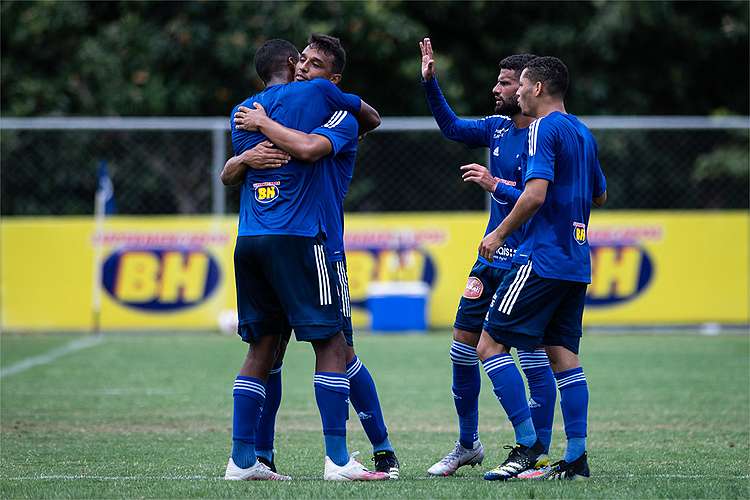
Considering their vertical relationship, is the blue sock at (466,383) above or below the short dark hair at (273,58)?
below

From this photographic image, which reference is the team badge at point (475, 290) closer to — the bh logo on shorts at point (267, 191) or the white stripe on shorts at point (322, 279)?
the white stripe on shorts at point (322, 279)

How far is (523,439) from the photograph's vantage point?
6.39 meters

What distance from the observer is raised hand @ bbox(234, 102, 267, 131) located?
20.3 ft

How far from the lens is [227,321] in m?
16.8

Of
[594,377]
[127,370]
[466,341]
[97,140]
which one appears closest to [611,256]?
[594,377]

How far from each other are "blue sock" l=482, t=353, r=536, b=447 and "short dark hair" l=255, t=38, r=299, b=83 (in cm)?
184

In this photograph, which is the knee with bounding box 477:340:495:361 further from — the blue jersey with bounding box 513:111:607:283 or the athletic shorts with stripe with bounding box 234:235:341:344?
the athletic shorts with stripe with bounding box 234:235:341:344

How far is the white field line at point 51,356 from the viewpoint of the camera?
1248cm

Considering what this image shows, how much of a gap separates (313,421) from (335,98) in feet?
11.9

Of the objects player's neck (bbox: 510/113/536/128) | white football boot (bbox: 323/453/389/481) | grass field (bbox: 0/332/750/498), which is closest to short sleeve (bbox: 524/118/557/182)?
player's neck (bbox: 510/113/536/128)

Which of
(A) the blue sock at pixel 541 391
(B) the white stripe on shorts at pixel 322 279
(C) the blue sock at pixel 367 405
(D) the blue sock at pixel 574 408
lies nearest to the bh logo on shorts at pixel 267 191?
(B) the white stripe on shorts at pixel 322 279

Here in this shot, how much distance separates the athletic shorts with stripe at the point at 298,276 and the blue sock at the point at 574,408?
1.24 m

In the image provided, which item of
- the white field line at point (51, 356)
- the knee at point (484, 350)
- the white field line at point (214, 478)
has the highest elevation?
the knee at point (484, 350)

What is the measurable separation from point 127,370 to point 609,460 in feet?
22.1
